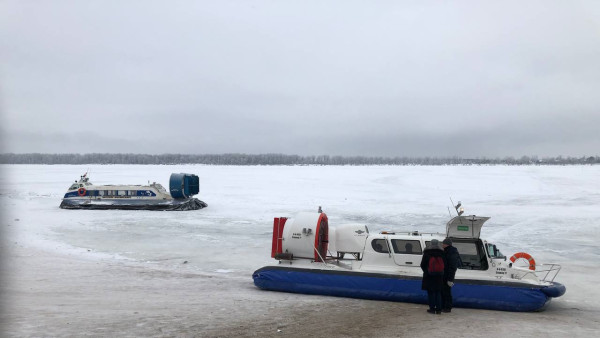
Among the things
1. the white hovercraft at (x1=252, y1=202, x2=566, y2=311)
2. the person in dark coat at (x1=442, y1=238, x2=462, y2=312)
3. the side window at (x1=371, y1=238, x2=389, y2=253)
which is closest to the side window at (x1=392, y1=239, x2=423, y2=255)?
the white hovercraft at (x1=252, y1=202, x2=566, y2=311)

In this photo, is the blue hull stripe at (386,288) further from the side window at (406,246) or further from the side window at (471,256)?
the side window at (406,246)

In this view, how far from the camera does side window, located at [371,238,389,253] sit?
9.36m

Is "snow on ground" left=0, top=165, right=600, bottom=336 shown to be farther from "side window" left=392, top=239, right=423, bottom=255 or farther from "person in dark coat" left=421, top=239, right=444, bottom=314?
"side window" left=392, top=239, right=423, bottom=255

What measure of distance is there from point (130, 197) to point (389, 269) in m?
18.3

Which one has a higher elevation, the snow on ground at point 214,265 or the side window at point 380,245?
the side window at point 380,245

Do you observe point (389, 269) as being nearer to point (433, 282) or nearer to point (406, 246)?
point (406, 246)

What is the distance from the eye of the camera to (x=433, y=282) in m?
8.03

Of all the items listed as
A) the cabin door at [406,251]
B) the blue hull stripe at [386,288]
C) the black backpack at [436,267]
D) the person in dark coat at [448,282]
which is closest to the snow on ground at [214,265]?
the blue hull stripe at [386,288]

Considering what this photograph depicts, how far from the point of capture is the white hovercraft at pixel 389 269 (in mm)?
8391

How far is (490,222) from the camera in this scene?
63.5 feet

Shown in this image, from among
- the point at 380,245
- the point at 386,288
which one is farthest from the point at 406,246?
the point at 386,288

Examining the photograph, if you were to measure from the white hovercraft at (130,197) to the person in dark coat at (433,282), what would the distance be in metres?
17.5

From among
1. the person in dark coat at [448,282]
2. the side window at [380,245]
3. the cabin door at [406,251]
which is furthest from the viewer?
the side window at [380,245]

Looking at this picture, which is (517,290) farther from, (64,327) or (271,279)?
(64,327)
